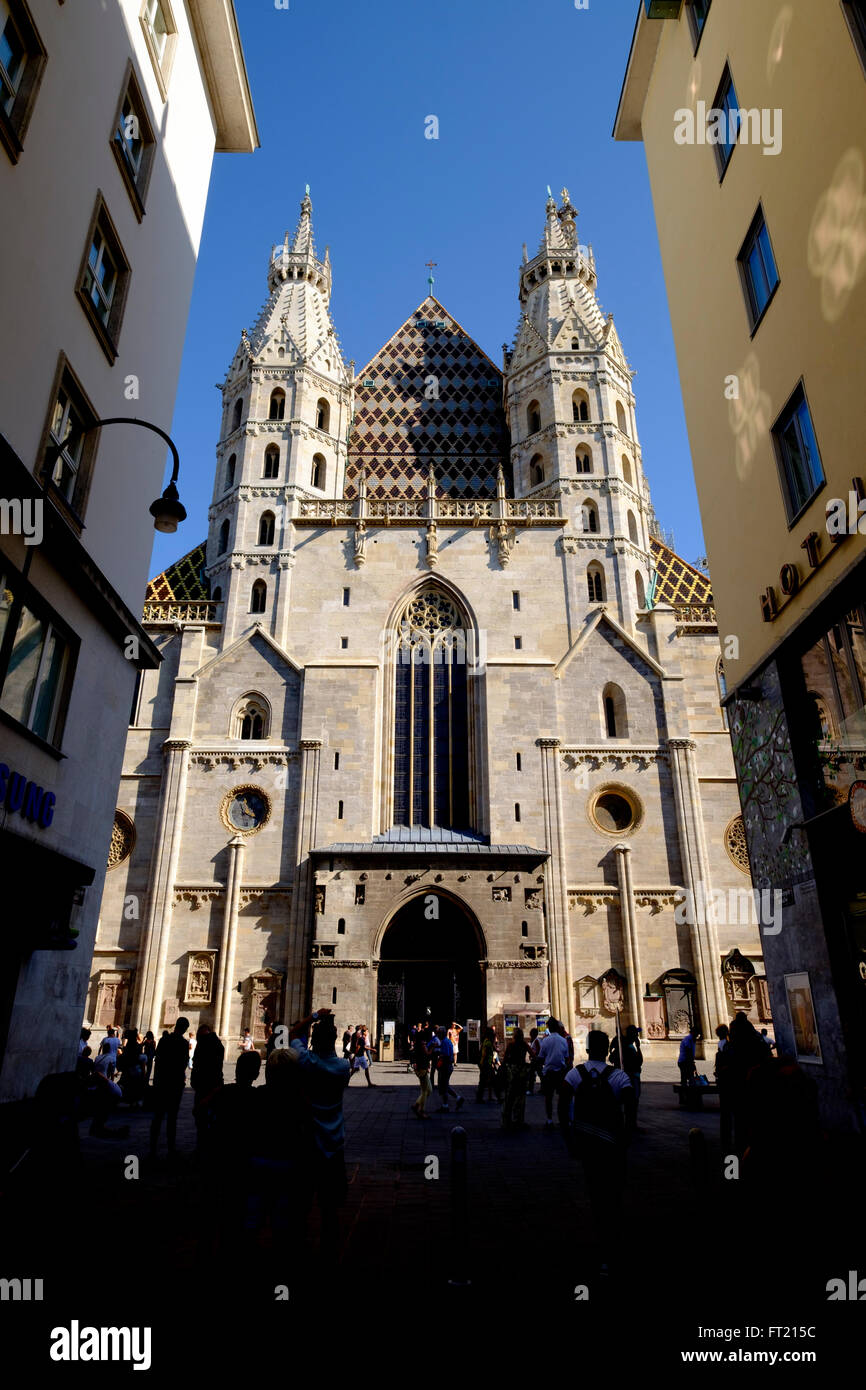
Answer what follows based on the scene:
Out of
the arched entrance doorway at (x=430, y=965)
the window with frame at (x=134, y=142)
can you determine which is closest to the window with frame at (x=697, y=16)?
the window with frame at (x=134, y=142)

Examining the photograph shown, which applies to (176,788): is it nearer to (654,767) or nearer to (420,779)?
(420,779)

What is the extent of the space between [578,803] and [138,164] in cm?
2102

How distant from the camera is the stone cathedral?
81.1 feet

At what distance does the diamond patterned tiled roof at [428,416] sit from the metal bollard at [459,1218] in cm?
3085

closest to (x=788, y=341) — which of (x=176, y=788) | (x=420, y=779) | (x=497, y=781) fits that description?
(x=497, y=781)

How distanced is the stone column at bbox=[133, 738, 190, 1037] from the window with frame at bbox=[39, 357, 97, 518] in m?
16.5

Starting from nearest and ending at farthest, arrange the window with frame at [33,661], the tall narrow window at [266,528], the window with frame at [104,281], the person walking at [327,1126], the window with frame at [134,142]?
the person walking at [327,1126] < the window with frame at [33,661] < the window with frame at [104,281] < the window with frame at [134,142] < the tall narrow window at [266,528]

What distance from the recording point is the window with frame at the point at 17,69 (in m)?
9.14

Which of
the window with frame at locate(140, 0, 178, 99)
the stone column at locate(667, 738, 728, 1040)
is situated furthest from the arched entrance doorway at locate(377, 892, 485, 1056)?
the window with frame at locate(140, 0, 178, 99)

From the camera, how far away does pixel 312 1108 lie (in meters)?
5.91

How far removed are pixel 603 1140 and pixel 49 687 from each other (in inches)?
349

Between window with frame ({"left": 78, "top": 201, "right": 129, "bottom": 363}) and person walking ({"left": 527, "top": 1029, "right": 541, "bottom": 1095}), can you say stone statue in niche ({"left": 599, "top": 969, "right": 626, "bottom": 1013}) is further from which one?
window with frame ({"left": 78, "top": 201, "right": 129, "bottom": 363})

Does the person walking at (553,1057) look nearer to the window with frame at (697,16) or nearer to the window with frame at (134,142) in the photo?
the window with frame at (134,142)

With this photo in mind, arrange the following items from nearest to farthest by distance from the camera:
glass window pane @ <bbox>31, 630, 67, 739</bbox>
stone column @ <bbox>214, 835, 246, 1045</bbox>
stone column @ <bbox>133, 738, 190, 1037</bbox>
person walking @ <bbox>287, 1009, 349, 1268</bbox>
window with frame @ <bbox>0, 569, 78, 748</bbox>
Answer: person walking @ <bbox>287, 1009, 349, 1268</bbox>
window with frame @ <bbox>0, 569, 78, 748</bbox>
glass window pane @ <bbox>31, 630, 67, 739</bbox>
stone column @ <bbox>214, 835, 246, 1045</bbox>
stone column @ <bbox>133, 738, 190, 1037</bbox>
